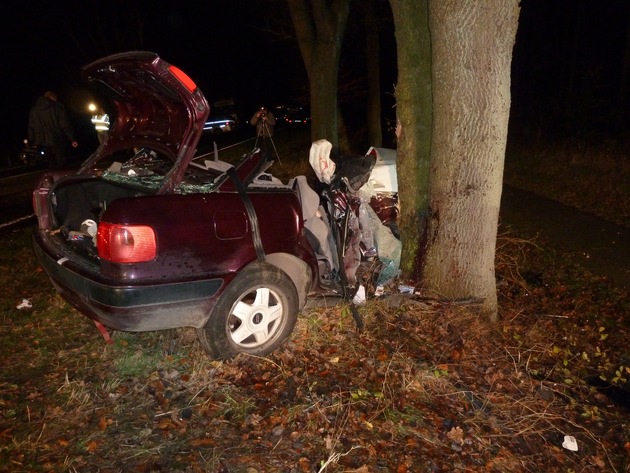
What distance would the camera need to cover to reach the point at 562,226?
878cm

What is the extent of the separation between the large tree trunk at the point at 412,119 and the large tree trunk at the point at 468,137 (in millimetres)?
402

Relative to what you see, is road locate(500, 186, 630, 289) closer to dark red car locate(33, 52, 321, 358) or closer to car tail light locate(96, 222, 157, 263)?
dark red car locate(33, 52, 321, 358)

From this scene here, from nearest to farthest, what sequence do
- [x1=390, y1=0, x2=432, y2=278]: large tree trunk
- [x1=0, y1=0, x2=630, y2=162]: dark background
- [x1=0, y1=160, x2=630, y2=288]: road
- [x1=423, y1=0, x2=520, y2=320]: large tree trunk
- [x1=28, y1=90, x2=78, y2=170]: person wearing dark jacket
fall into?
[x1=423, y1=0, x2=520, y2=320]: large tree trunk, [x1=390, y1=0, x2=432, y2=278]: large tree trunk, [x1=0, y1=160, x2=630, y2=288]: road, [x1=28, y1=90, x2=78, y2=170]: person wearing dark jacket, [x1=0, y1=0, x2=630, y2=162]: dark background

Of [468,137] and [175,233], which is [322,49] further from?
[175,233]

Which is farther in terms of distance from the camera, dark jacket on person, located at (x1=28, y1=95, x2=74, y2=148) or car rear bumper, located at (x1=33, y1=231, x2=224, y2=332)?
dark jacket on person, located at (x1=28, y1=95, x2=74, y2=148)

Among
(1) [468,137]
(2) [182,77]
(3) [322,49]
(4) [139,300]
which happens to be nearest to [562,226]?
(1) [468,137]

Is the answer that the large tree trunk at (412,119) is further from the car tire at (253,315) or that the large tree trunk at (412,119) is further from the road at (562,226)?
the road at (562,226)

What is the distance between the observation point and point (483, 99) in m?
Answer: 4.38

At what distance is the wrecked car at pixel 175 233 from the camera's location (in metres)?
3.49

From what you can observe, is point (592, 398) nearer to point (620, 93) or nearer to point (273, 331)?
point (273, 331)

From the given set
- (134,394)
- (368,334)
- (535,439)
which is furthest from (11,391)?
(535,439)

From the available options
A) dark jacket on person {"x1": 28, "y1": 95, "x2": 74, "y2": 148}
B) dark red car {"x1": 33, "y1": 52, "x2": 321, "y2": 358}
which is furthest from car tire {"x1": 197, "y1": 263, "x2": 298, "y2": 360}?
dark jacket on person {"x1": 28, "y1": 95, "x2": 74, "y2": 148}

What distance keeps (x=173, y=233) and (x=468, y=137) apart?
2.52 meters

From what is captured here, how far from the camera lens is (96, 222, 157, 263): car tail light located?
3.40 m
